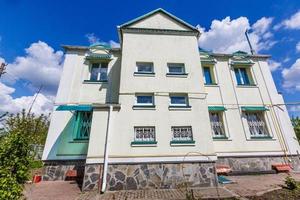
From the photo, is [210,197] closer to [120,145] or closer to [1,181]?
[120,145]

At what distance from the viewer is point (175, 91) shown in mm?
9953

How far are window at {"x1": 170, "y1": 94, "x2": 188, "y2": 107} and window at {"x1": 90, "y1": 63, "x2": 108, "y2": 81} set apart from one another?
5507 mm

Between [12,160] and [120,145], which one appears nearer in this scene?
[12,160]

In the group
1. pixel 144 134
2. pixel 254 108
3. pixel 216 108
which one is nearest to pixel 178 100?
pixel 144 134

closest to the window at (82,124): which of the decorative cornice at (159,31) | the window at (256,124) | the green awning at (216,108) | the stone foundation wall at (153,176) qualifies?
the stone foundation wall at (153,176)

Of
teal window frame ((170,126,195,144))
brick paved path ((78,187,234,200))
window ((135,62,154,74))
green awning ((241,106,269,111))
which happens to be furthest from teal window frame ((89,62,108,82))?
green awning ((241,106,269,111))

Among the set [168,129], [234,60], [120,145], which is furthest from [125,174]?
[234,60]

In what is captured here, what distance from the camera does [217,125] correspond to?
11766 millimetres

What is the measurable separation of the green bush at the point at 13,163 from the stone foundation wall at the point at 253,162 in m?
10.4

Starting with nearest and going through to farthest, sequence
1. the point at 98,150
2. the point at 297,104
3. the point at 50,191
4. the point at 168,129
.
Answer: the point at 50,191 < the point at 98,150 < the point at 168,129 < the point at 297,104

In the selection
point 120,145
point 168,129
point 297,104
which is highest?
point 297,104

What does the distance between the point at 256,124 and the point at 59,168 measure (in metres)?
13.8

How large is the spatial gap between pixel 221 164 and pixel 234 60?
8.59 m

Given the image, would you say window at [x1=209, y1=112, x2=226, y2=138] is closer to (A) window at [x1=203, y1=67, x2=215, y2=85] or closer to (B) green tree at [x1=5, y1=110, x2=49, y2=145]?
(A) window at [x1=203, y1=67, x2=215, y2=85]
